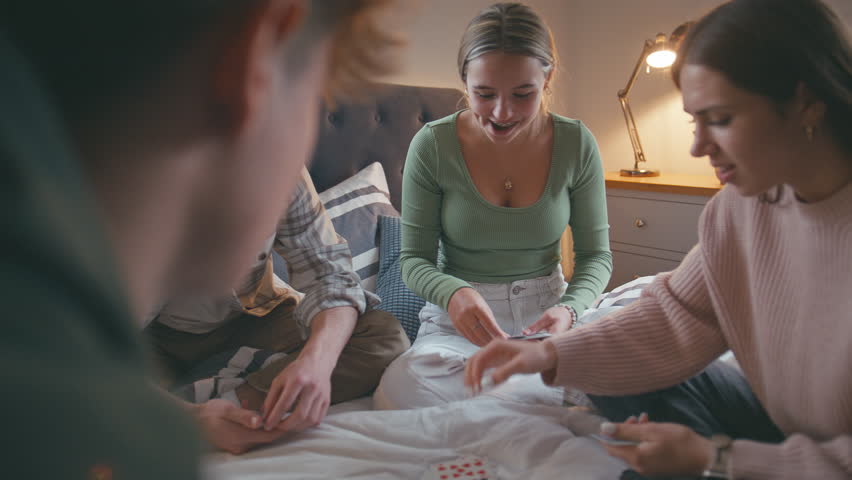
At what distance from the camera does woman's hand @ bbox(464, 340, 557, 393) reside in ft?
3.29

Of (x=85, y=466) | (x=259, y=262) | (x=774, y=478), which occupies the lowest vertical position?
(x=774, y=478)

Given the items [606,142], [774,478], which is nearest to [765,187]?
[774,478]

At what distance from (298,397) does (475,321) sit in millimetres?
411

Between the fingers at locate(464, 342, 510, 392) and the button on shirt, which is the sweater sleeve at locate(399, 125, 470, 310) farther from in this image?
the fingers at locate(464, 342, 510, 392)

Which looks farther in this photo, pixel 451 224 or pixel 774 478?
pixel 451 224

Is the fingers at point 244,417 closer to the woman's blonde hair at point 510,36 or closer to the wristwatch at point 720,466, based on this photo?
the wristwatch at point 720,466

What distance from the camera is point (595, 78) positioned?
3.05 m

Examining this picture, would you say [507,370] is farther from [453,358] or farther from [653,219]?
[653,219]

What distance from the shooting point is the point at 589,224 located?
161cm

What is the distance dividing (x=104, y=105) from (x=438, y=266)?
4.63ft

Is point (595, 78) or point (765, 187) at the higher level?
point (595, 78)

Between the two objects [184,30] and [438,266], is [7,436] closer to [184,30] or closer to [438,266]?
[184,30]

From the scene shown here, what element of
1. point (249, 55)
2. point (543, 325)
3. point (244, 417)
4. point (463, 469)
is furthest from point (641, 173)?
point (249, 55)

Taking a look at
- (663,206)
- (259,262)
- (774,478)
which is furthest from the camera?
(663,206)
